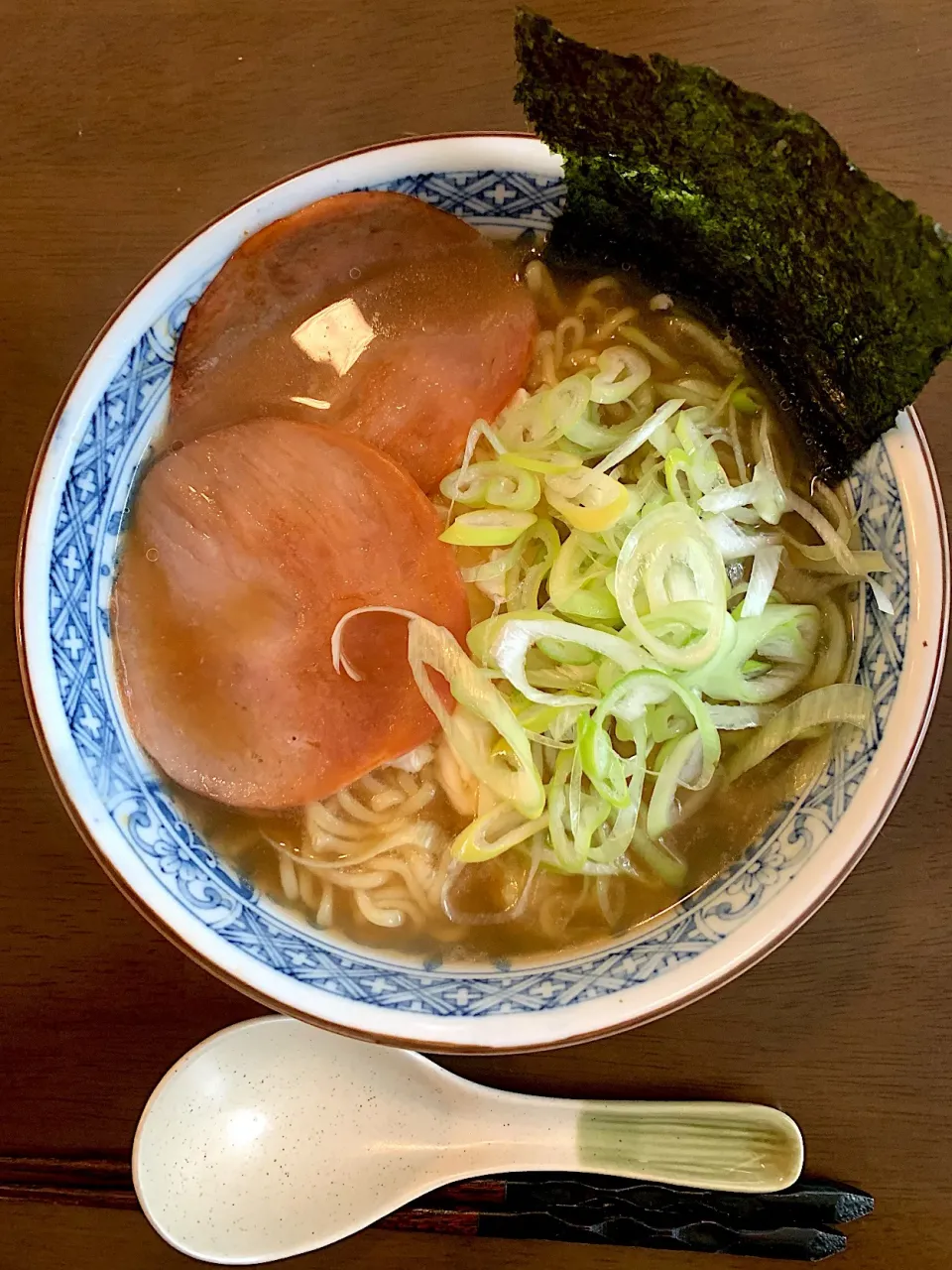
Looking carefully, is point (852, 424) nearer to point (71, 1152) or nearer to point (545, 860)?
point (545, 860)

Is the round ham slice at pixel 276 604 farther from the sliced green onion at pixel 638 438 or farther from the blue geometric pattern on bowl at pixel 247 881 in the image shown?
the sliced green onion at pixel 638 438

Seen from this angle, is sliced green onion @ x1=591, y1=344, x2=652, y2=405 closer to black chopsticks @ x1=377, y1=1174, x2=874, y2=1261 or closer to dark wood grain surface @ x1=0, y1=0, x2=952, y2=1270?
dark wood grain surface @ x1=0, y1=0, x2=952, y2=1270

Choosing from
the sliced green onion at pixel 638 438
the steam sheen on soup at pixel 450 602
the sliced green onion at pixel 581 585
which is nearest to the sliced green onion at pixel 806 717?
the steam sheen on soup at pixel 450 602

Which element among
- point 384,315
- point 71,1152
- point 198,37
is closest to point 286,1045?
point 71,1152

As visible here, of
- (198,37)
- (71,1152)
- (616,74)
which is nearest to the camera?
(616,74)

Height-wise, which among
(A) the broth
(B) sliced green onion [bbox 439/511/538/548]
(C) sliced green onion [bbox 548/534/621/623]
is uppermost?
(B) sliced green onion [bbox 439/511/538/548]

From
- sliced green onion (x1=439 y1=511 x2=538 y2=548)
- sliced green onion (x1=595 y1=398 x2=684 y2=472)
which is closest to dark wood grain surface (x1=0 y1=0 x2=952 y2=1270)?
sliced green onion (x1=595 y1=398 x2=684 y2=472)
